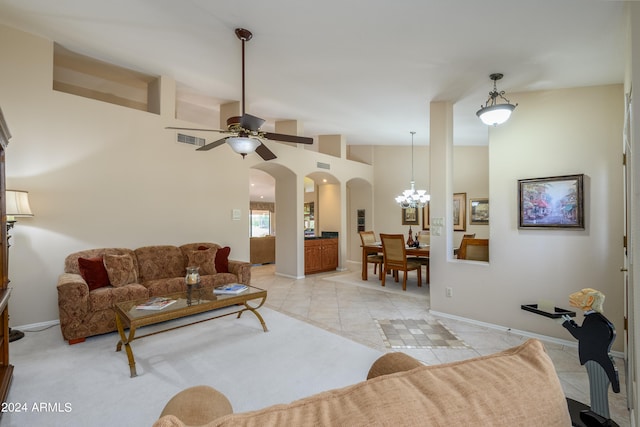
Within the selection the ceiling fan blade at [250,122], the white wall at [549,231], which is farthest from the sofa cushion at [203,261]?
the white wall at [549,231]

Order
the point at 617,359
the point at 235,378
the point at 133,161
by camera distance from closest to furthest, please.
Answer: the point at 235,378
the point at 617,359
the point at 133,161

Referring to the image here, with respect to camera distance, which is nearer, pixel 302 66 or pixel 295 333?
pixel 295 333

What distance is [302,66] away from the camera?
3.65 meters

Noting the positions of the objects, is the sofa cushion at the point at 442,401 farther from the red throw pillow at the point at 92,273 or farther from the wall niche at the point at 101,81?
the wall niche at the point at 101,81

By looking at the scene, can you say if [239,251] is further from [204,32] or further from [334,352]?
[204,32]

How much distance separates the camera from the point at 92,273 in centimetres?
346

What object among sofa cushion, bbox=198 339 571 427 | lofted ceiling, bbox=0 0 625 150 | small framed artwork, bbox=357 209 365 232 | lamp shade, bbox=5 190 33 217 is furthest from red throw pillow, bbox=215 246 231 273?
small framed artwork, bbox=357 209 365 232

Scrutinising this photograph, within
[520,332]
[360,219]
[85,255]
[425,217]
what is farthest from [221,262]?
[425,217]

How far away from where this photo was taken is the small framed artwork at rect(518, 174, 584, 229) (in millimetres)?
3092

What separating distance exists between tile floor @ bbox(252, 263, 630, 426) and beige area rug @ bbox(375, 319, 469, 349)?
0.04m

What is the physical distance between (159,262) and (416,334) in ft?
11.8

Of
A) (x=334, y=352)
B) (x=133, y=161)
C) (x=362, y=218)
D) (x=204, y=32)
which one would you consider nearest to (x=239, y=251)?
(x=133, y=161)

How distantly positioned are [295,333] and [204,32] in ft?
11.2

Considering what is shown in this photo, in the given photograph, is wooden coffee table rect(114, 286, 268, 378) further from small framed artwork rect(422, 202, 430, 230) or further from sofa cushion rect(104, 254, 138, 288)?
small framed artwork rect(422, 202, 430, 230)
